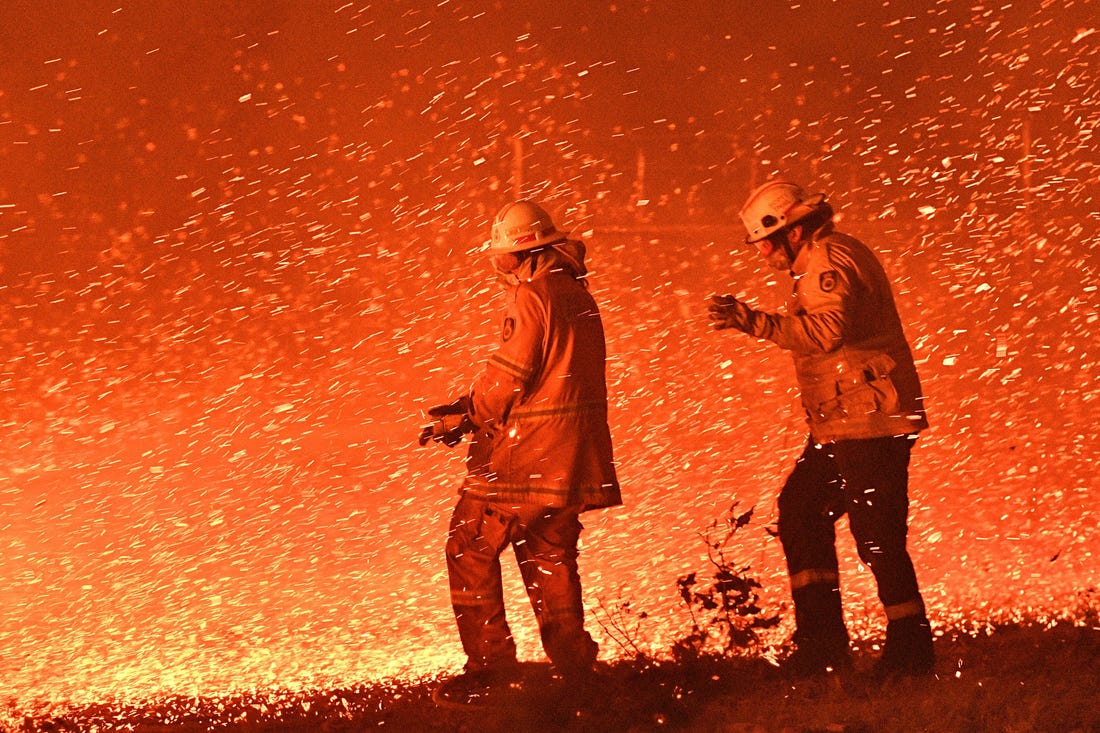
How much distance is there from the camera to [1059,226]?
13.6 metres

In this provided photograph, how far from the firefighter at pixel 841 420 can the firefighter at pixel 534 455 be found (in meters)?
0.55

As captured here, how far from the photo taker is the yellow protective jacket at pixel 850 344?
453cm

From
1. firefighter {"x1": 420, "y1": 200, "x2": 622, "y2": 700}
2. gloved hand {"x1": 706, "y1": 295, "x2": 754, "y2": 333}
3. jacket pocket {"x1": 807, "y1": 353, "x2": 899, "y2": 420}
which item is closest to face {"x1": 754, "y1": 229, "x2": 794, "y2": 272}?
gloved hand {"x1": 706, "y1": 295, "x2": 754, "y2": 333}

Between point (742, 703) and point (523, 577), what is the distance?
0.89 meters

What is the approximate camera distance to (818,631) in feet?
15.5

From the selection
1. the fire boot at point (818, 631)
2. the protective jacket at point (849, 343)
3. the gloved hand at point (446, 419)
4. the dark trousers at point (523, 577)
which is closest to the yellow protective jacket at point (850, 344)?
the protective jacket at point (849, 343)

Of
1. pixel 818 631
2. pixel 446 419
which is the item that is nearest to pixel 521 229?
pixel 446 419

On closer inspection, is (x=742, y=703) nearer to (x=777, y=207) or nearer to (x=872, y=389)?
(x=872, y=389)

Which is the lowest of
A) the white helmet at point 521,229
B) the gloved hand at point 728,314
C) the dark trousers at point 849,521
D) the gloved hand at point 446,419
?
the dark trousers at point 849,521

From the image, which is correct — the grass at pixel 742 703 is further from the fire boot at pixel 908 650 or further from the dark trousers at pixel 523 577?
the dark trousers at pixel 523 577

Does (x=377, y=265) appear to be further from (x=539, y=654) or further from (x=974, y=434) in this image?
(x=539, y=654)

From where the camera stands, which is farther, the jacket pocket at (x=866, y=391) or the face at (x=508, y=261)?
the face at (x=508, y=261)

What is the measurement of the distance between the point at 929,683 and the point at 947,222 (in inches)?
384

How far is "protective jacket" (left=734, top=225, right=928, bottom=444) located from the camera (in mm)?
4527
